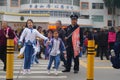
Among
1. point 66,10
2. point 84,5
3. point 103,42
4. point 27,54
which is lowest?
point 103,42

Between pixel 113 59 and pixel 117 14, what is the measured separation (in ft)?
246

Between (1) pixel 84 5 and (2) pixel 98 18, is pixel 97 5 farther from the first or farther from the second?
(2) pixel 98 18

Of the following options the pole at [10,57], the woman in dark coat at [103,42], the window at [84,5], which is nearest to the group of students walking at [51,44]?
the pole at [10,57]

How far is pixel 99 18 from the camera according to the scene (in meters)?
86.8

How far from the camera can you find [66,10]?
80.4 m

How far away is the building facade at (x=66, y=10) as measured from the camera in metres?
78.6

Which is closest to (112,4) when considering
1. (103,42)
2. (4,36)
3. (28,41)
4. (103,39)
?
(103,39)

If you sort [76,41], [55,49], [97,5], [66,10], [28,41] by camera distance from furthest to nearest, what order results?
[97,5], [66,10], [76,41], [55,49], [28,41]

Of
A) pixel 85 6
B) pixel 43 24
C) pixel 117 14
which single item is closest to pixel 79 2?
pixel 85 6

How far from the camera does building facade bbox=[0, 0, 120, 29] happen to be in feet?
258

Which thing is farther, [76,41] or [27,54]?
[76,41]

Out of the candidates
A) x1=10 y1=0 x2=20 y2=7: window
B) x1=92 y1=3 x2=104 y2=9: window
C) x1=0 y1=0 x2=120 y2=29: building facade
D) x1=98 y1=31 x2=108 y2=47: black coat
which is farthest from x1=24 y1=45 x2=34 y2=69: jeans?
x1=92 y1=3 x2=104 y2=9: window

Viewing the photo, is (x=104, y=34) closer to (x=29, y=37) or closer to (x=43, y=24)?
(x=29, y=37)

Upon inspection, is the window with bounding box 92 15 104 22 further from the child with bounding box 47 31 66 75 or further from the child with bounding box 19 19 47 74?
the child with bounding box 19 19 47 74
